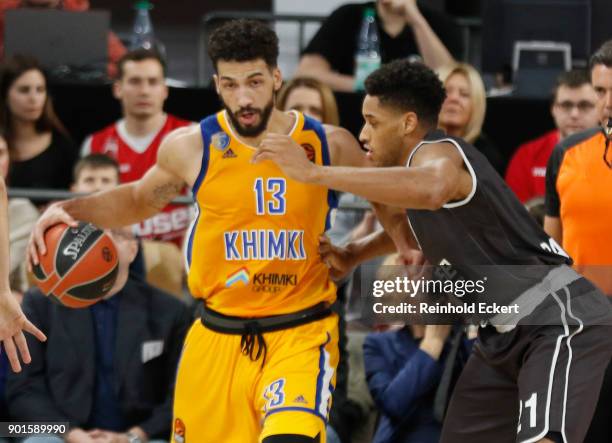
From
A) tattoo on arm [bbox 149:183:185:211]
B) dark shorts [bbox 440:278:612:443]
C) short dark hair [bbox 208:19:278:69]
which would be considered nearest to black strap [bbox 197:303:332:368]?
tattoo on arm [bbox 149:183:185:211]

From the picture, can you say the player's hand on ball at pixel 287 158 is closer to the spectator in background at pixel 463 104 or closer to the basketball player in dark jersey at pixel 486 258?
the basketball player in dark jersey at pixel 486 258

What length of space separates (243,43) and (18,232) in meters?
2.13

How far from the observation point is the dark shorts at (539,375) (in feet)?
14.3

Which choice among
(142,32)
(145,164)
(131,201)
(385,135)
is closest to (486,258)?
(385,135)

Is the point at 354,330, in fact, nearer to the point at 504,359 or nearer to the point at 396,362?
the point at 396,362

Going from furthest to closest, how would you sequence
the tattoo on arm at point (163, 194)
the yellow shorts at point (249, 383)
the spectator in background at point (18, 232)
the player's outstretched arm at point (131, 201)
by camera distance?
the spectator in background at point (18, 232) → the tattoo on arm at point (163, 194) → the player's outstretched arm at point (131, 201) → the yellow shorts at point (249, 383)

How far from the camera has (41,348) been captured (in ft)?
19.0

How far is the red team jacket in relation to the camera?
22.9ft

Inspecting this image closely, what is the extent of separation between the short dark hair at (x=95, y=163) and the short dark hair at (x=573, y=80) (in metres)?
2.50

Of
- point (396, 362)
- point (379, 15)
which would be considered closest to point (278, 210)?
point (396, 362)

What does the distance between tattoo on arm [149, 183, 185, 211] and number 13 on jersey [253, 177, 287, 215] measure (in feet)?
1.47

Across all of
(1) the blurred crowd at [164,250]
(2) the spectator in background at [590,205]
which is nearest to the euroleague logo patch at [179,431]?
(1) the blurred crowd at [164,250]

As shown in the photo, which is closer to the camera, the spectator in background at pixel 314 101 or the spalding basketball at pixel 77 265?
the spalding basketball at pixel 77 265

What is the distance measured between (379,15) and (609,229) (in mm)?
2796
